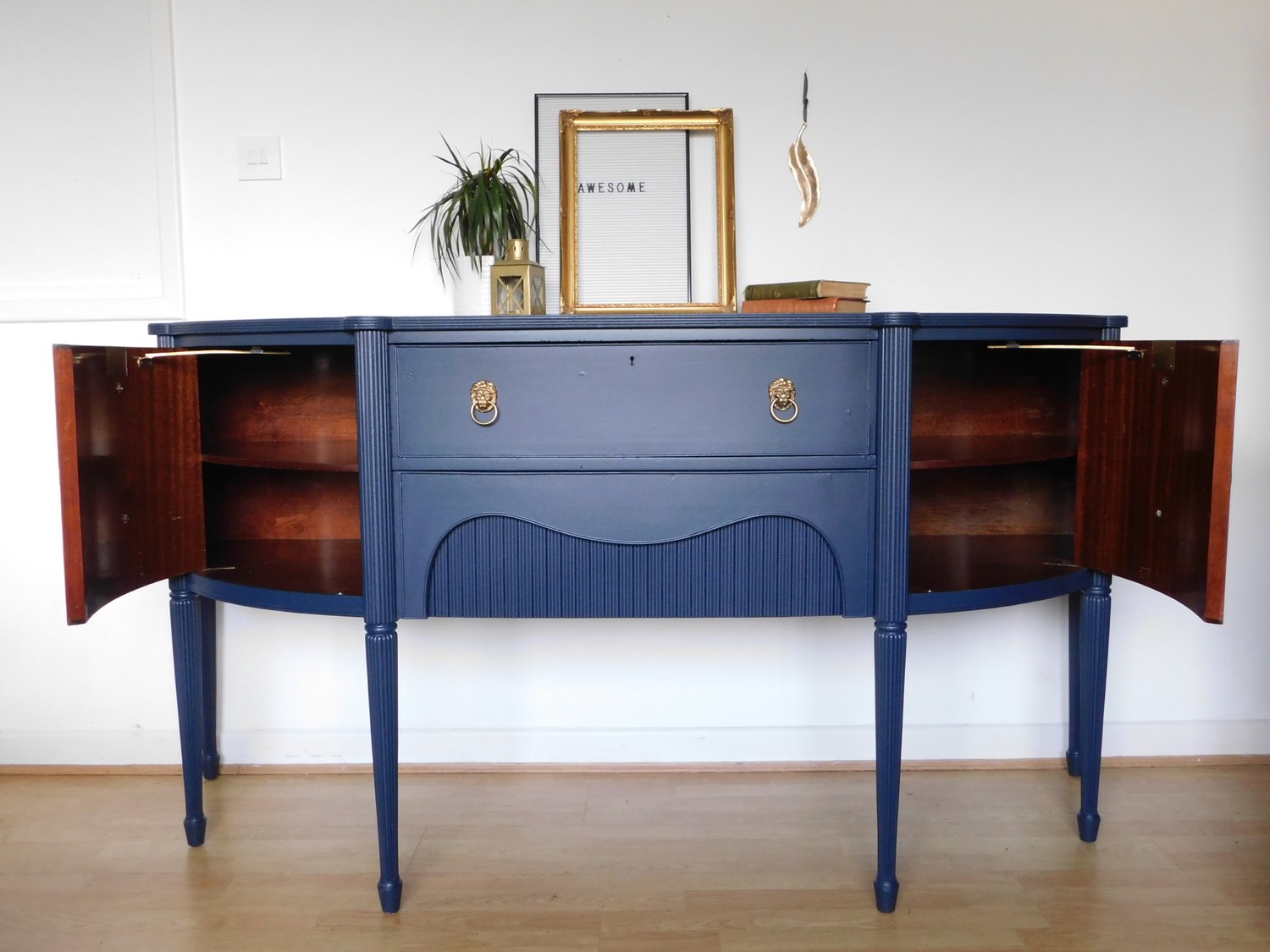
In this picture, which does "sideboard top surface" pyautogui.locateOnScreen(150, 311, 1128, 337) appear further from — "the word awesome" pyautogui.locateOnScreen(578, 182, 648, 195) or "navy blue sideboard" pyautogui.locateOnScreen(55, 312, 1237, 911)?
"the word awesome" pyautogui.locateOnScreen(578, 182, 648, 195)

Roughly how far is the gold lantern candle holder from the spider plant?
0.48 feet

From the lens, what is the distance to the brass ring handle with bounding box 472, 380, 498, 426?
165cm

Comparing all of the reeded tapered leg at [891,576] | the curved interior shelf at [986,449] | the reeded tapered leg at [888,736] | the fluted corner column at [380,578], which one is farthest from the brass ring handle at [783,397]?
Answer: the fluted corner column at [380,578]

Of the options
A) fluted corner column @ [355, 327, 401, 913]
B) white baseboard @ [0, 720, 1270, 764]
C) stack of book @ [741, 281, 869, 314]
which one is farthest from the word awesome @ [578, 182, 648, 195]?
white baseboard @ [0, 720, 1270, 764]

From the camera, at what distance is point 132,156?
222 cm

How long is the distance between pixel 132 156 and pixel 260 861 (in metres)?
1.56

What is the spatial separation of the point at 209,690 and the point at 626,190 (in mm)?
1491

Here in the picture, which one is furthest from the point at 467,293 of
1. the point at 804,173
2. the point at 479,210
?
the point at 804,173

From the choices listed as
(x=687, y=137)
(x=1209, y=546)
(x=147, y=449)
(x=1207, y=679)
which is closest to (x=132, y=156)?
(x=147, y=449)

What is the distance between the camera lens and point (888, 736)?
1699mm

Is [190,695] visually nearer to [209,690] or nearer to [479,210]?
[209,690]

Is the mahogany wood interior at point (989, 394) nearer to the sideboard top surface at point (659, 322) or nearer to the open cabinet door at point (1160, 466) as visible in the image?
the open cabinet door at point (1160, 466)

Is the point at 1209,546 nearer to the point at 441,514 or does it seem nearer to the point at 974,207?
the point at 974,207

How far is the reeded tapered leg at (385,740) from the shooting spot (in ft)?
5.54
